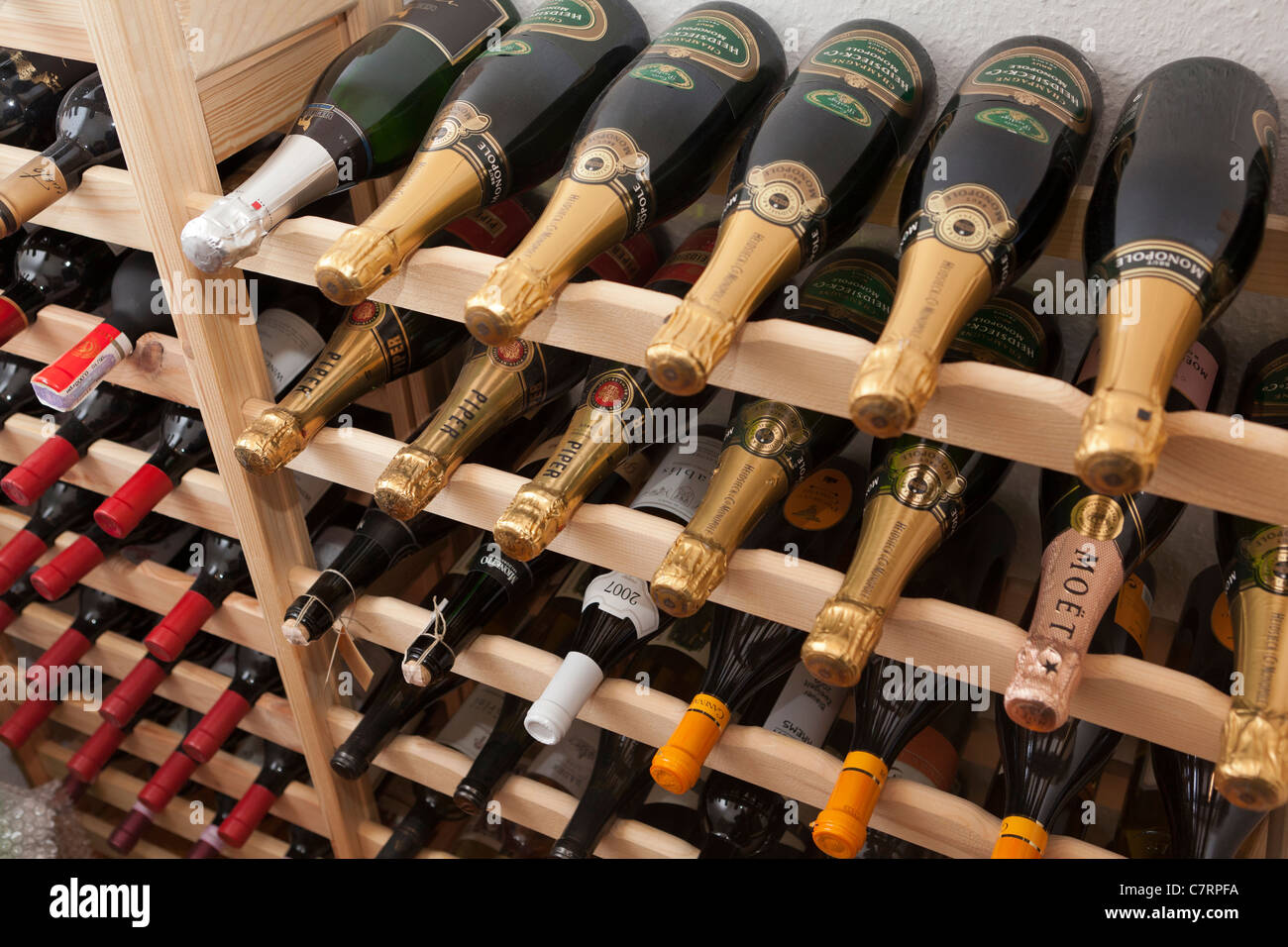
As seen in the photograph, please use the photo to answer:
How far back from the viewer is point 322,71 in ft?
2.76

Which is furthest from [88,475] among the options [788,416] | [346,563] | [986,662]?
[986,662]

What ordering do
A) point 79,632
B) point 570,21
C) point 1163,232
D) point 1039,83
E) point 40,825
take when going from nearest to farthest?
1. point 1163,232
2. point 1039,83
3. point 570,21
4. point 79,632
5. point 40,825

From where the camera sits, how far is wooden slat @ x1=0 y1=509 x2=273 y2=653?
Answer: 3.19 feet

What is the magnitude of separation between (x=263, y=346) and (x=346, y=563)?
22 cm

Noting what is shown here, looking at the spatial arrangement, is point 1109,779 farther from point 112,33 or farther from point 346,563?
point 112,33

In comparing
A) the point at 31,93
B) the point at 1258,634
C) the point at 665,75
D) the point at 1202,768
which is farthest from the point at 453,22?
the point at 1202,768

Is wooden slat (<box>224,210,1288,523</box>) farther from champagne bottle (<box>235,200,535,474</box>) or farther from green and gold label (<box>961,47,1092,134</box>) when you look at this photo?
green and gold label (<box>961,47,1092,134</box>)

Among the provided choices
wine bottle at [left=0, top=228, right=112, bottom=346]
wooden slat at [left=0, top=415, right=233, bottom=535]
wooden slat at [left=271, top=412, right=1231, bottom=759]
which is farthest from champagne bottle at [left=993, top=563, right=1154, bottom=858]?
wine bottle at [left=0, top=228, right=112, bottom=346]

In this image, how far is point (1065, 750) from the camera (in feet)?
2.52

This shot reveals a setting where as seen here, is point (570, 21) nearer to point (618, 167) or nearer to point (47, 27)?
point (618, 167)

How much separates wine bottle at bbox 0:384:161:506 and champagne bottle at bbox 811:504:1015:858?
0.72 metres

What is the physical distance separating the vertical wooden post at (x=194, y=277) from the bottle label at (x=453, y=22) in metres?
0.20

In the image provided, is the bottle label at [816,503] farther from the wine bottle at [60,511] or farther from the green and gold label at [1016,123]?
the wine bottle at [60,511]

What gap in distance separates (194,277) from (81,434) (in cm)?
34
